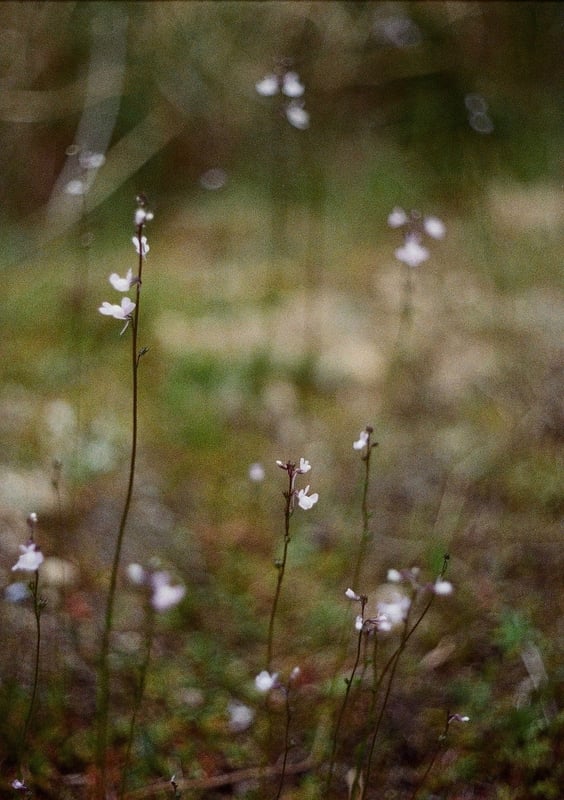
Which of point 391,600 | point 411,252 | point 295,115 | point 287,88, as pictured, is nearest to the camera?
point 411,252

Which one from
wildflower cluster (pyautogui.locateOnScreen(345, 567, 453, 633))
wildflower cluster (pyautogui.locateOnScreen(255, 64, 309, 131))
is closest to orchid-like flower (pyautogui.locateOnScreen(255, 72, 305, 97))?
wildflower cluster (pyautogui.locateOnScreen(255, 64, 309, 131))

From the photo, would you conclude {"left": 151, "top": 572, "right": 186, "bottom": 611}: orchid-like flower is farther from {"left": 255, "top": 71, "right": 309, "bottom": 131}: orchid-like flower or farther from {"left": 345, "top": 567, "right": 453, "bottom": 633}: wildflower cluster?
{"left": 255, "top": 71, "right": 309, "bottom": 131}: orchid-like flower

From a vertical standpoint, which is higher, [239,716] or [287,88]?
[287,88]

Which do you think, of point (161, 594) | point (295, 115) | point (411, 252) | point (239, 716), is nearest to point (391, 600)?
point (239, 716)

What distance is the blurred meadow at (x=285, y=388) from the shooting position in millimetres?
1743

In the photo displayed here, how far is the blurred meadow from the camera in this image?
1743mm

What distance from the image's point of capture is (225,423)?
9.79 feet

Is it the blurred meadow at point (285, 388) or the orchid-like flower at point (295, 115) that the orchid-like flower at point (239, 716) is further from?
the orchid-like flower at point (295, 115)

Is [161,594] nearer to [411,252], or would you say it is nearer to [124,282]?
[124,282]

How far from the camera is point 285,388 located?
3.21 metres

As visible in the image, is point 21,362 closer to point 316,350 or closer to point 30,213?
point 316,350

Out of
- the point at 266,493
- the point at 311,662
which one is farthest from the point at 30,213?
the point at 311,662

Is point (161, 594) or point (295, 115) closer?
point (161, 594)

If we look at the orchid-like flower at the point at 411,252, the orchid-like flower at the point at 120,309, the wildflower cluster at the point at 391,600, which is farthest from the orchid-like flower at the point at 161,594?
the orchid-like flower at the point at 411,252
